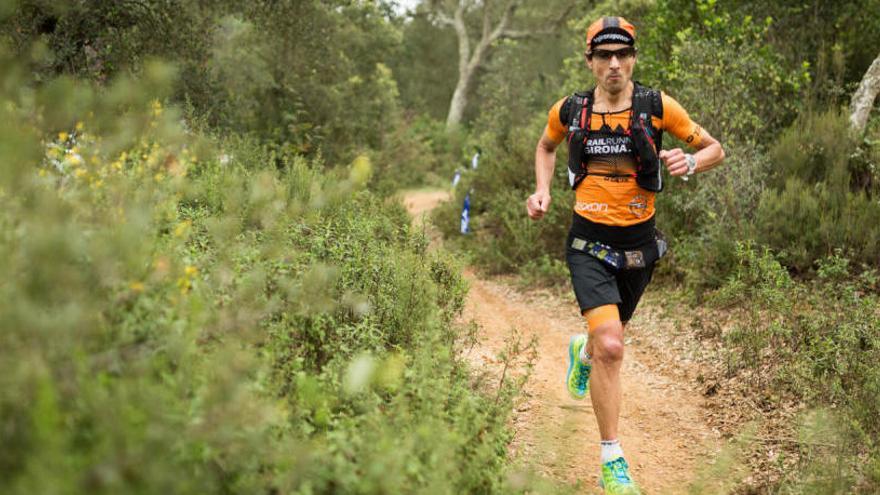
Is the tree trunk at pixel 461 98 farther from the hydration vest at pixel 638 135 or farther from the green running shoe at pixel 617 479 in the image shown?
the green running shoe at pixel 617 479

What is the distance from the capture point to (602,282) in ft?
13.8

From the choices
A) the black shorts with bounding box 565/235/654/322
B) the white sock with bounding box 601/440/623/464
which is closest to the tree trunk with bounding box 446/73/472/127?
the black shorts with bounding box 565/235/654/322

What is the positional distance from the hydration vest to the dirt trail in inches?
44.0


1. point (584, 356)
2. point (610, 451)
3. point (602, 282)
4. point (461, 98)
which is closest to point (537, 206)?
point (602, 282)

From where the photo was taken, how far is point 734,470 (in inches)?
181

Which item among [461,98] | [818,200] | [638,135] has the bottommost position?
[461,98]

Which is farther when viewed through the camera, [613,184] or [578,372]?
[578,372]

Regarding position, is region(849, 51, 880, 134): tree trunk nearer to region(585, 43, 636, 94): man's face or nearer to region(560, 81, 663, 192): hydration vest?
region(560, 81, 663, 192): hydration vest

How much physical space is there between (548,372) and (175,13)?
234 inches

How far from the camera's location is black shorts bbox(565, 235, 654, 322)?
418 cm

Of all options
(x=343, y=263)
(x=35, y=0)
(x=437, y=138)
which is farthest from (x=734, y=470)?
(x=437, y=138)

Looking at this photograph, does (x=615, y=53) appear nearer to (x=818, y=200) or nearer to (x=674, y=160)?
(x=674, y=160)

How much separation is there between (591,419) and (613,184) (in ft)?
6.61

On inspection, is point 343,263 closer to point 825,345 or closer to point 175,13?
point 825,345
